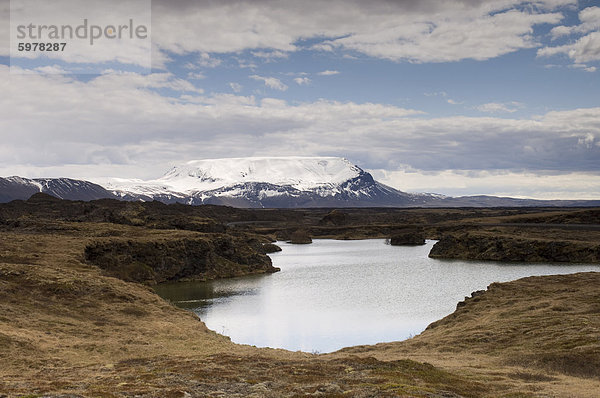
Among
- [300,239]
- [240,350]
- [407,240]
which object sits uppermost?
[407,240]

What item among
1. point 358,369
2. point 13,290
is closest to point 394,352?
point 358,369

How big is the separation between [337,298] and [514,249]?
2385 inches

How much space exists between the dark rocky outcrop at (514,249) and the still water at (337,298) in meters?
6.52

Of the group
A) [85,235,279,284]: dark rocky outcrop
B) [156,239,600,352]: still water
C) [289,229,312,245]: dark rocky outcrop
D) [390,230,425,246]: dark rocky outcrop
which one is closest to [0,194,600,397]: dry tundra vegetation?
[85,235,279,284]: dark rocky outcrop

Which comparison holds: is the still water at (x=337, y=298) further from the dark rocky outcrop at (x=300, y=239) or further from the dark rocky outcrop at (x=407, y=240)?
the dark rocky outcrop at (x=300, y=239)

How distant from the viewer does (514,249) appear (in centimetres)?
11331

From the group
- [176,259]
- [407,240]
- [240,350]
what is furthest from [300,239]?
[240,350]

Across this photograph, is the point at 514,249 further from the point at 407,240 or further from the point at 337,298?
the point at 337,298

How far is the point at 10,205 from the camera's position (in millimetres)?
185750

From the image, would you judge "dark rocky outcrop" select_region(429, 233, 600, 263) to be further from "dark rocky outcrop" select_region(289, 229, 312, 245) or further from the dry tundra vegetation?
"dark rocky outcrop" select_region(289, 229, 312, 245)

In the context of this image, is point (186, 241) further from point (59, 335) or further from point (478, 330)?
point (478, 330)

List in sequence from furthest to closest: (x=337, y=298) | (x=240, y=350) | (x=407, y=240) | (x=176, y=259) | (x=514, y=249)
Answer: (x=407, y=240) → (x=514, y=249) → (x=176, y=259) → (x=337, y=298) → (x=240, y=350)

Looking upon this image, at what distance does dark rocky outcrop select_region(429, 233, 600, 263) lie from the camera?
107375 millimetres

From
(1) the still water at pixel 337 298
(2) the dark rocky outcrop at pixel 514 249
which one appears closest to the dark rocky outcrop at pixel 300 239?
(2) the dark rocky outcrop at pixel 514 249
